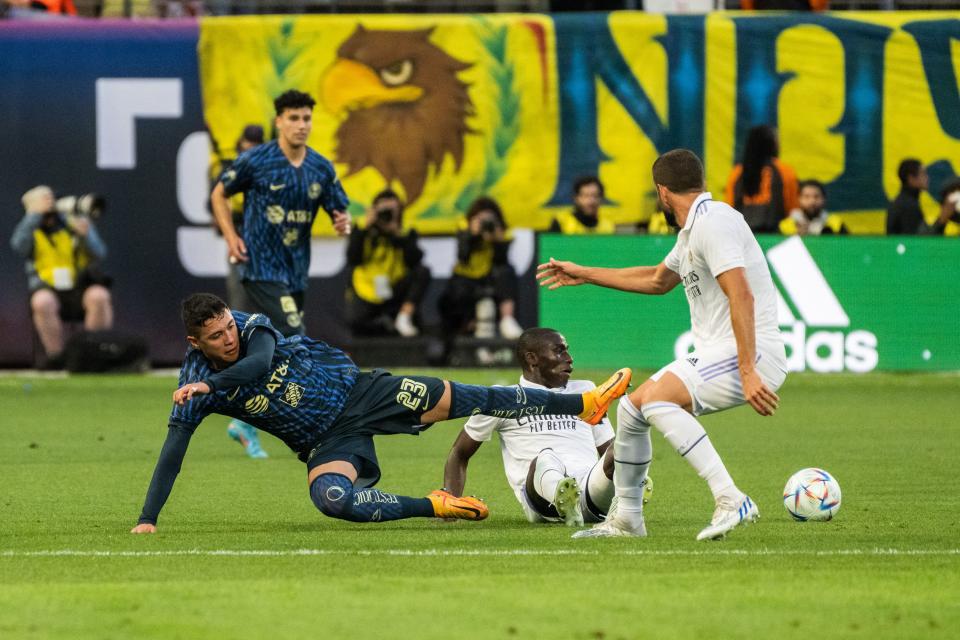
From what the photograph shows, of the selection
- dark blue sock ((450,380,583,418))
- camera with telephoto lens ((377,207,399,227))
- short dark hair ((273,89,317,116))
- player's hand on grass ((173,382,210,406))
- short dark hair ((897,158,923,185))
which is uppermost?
short dark hair ((273,89,317,116))

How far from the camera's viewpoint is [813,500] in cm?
813

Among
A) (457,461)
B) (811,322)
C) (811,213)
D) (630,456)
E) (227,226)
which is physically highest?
(811,213)

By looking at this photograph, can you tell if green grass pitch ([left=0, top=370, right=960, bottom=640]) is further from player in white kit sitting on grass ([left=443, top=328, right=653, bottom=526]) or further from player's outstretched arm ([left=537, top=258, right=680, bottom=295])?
player's outstretched arm ([left=537, top=258, right=680, bottom=295])

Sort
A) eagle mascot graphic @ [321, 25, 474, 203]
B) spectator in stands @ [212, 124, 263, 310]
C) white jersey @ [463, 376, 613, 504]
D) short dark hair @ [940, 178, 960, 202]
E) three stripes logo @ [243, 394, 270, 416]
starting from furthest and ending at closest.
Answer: eagle mascot graphic @ [321, 25, 474, 203]
short dark hair @ [940, 178, 960, 202]
spectator in stands @ [212, 124, 263, 310]
white jersey @ [463, 376, 613, 504]
three stripes logo @ [243, 394, 270, 416]

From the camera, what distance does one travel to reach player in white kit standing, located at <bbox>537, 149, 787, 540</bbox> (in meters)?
7.18

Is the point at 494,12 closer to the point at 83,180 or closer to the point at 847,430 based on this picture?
the point at 83,180

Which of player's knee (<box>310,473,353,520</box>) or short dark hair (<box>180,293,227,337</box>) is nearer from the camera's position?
short dark hair (<box>180,293,227,337</box>)

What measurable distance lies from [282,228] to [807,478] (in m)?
4.22

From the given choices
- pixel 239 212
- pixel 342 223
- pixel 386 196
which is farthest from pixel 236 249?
pixel 386 196

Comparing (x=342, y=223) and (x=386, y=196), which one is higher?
(x=386, y=196)

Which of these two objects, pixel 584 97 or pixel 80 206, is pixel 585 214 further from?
pixel 80 206

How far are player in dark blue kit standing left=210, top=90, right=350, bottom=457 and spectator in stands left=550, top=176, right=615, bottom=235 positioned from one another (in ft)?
22.3

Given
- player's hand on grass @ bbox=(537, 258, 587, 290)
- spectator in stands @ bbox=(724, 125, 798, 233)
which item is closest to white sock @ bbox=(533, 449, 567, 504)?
player's hand on grass @ bbox=(537, 258, 587, 290)

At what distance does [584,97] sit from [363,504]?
11.4 metres
